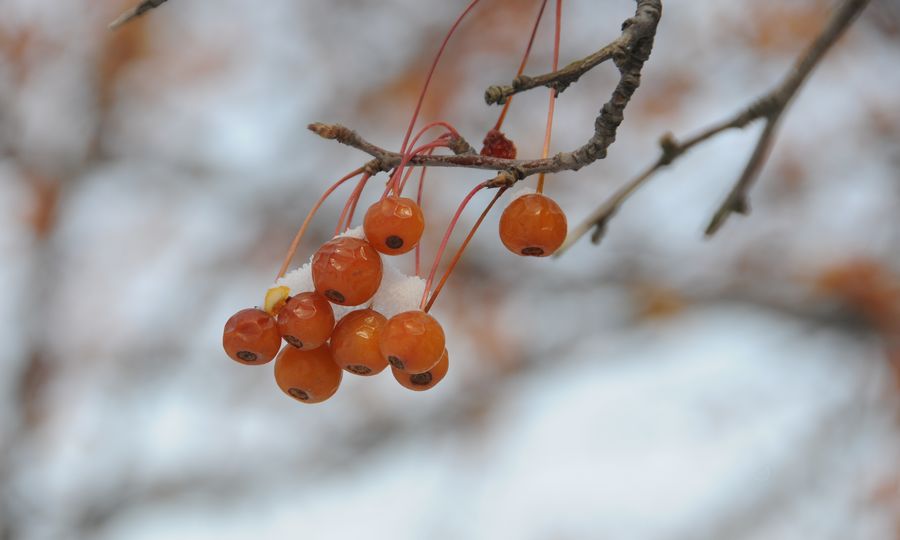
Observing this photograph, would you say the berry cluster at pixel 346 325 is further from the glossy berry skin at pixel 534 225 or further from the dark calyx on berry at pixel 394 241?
the glossy berry skin at pixel 534 225

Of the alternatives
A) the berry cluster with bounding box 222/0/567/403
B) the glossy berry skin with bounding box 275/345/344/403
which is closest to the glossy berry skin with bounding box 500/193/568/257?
the berry cluster with bounding box 222/0/567/403

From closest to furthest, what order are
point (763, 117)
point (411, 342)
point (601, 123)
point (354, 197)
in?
point (763, 117)
point (601, 123)
point (411, 342)
point (354, 197)

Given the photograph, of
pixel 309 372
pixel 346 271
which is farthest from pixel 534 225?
pixel 309 372

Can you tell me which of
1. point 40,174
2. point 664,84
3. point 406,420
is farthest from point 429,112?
point 40,174

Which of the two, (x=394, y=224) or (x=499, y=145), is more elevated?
(x=499, y=145)

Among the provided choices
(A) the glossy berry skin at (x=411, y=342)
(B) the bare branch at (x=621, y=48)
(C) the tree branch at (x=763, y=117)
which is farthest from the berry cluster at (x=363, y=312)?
(C) the tree branch at (x=763, y=117)

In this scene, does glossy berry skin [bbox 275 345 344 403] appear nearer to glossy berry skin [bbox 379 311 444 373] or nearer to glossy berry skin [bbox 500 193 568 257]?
glossy berry skin [bbox 379 311 444 373]

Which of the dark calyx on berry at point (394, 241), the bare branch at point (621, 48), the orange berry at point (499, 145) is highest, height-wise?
the orange berry at point (499, 145)

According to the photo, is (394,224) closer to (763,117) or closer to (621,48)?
(621,48)
